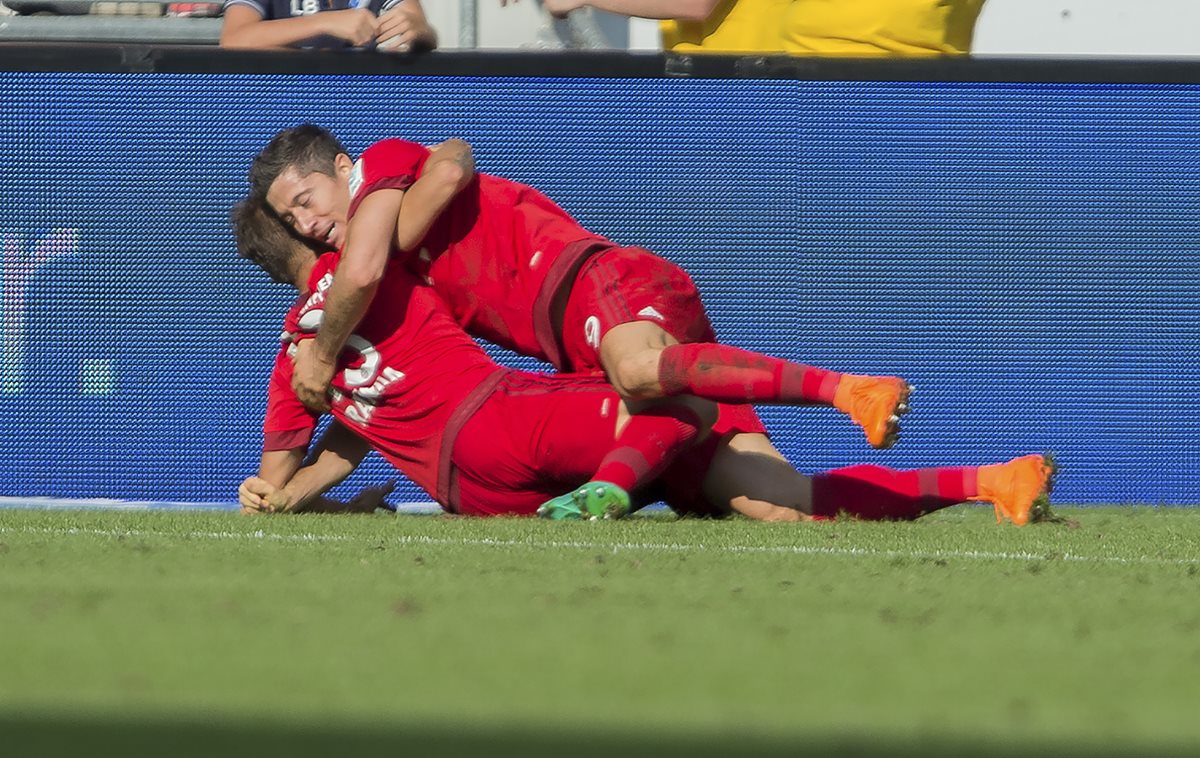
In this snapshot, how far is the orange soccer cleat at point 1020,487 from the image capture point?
3934 millimetres

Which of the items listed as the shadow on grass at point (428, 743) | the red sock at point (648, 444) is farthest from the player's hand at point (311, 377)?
the shadow on grass at point (428, 743)

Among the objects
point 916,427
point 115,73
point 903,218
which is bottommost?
point 916,427

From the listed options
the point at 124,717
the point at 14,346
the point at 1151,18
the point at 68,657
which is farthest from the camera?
the point at 1151,18

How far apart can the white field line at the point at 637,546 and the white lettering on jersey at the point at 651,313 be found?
2.35 ft

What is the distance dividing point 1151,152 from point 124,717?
4.18 metres

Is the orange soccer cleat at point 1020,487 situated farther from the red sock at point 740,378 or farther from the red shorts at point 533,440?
the red shorts at point 533,440

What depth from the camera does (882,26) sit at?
5.31m

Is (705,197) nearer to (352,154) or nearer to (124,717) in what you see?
(352,154)

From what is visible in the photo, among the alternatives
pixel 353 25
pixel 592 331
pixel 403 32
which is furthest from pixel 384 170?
pixel 353 25

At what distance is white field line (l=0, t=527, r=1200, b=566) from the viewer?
10.5 ft

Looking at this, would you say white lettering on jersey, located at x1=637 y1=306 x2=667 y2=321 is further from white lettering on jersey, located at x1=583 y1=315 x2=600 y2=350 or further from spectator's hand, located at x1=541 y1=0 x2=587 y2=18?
spectator's hand, located at x1=541 y1=0 x2=587 y2=18

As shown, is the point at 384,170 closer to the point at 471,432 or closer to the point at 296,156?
the point at 296,156

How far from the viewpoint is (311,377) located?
4.15m

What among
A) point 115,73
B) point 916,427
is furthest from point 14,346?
point 916,427
